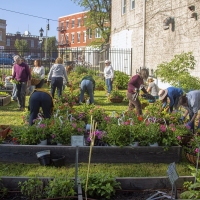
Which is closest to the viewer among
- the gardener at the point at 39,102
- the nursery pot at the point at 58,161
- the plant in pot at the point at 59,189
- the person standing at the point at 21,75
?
the plant in pot at the point at 59,189

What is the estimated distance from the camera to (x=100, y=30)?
42.8 metres

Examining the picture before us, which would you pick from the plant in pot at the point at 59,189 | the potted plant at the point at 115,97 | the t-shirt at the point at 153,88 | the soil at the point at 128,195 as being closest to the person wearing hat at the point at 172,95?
the t-shirt at the point at 153,88

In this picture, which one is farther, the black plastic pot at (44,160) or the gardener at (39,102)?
the gardener at (39,102)

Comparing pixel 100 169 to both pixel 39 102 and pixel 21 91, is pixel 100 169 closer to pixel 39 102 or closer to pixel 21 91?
pixel 39 102

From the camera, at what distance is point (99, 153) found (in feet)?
18.9

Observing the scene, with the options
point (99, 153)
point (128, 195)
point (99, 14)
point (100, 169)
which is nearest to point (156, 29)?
point (99, 153)

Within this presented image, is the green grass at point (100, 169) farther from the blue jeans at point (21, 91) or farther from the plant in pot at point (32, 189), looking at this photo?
the blue jeans at point (21, 91)

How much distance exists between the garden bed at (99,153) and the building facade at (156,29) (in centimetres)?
669

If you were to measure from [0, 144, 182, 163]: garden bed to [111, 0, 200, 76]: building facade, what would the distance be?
6.69 metres

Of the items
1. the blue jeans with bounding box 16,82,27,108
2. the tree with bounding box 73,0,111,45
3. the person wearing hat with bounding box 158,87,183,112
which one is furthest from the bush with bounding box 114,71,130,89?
the tree with bounding box 73,0,111,45

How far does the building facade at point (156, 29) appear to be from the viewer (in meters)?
12.8

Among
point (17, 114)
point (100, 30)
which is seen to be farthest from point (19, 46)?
point (17, 114)

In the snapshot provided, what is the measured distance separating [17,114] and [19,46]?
→ 58204mm

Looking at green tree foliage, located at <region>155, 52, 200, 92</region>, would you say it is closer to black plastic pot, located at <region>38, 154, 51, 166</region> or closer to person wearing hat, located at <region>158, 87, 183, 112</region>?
person wearing hat, located at <region>158, 87, 183, 112</region>
